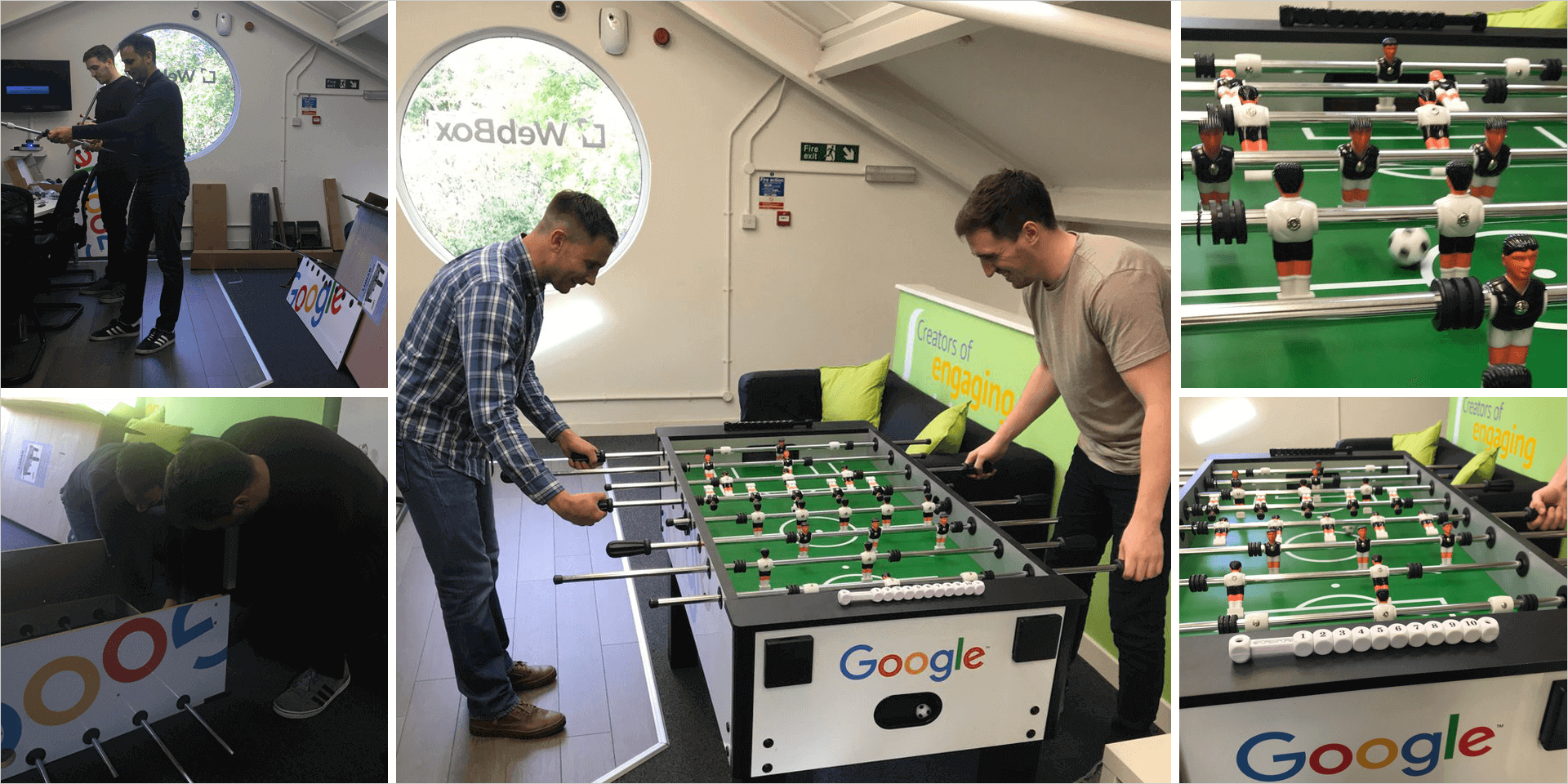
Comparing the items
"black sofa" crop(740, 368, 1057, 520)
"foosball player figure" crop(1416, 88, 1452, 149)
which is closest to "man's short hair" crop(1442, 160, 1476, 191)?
"foosball player figure" crop(1416, 88, 1452, 149)

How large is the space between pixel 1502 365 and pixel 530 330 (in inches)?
83.1

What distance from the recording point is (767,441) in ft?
11.2

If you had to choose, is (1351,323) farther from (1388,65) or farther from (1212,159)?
(1388,65)

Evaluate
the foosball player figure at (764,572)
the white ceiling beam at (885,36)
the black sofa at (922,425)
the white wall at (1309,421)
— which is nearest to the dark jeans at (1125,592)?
the black sofa at (922,425)

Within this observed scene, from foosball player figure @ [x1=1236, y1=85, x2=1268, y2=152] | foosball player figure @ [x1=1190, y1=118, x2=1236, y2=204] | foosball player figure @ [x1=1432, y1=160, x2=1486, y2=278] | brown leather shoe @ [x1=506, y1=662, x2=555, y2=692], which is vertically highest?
foosball player figure @ [x1=1236, y1=85, x2=1268, y2=152]

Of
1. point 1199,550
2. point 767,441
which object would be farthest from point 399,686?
point 1199,550

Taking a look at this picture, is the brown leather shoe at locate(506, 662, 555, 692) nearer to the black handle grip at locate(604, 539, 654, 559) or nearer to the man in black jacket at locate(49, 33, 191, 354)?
the black handle grip at locate(604, 539, 654, 559)

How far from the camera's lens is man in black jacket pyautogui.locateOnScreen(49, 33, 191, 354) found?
0.91 metres

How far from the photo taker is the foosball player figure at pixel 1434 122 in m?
1.84

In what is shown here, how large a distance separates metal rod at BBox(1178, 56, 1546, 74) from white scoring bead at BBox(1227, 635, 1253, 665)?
45.2 inches

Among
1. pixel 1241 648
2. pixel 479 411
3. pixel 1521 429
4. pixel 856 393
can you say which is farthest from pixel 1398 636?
pixel 856 393

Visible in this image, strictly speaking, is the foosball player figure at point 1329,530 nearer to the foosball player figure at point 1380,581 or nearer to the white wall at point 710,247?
the foosball player figure at point 1380,581

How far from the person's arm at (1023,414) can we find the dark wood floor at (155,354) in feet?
6.88

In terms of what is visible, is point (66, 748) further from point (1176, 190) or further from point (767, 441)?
point (767, 441)
